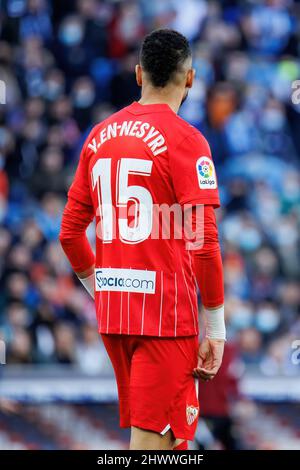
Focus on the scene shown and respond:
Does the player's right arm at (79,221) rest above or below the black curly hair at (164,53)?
below

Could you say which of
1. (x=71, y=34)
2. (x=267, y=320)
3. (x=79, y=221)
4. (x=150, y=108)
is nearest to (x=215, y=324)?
(x=79, y=221)

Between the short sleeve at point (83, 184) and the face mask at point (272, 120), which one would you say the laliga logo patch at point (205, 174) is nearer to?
the short sleeve at point (83, 184)

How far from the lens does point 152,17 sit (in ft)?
43.1

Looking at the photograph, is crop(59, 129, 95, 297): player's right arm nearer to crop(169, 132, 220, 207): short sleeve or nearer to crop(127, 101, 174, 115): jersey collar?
crop(127, 101, 174, 115): jersey collar

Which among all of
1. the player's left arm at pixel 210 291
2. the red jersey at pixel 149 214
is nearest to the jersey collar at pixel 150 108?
the red jersey at pixel 149 214

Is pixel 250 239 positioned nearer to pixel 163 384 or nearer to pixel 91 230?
pixel 91 230

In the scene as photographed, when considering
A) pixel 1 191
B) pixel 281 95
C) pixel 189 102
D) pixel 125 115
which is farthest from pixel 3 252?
pixel 125 115

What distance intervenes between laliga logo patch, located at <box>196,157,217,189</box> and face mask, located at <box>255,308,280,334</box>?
21.2 ft

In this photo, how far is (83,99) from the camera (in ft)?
40.4

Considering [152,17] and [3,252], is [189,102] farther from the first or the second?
[3,252]

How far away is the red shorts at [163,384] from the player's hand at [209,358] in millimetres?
28

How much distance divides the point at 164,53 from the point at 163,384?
138 centimetres

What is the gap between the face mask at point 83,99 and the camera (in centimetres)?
1229

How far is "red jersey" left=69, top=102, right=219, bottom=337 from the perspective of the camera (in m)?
4.33
